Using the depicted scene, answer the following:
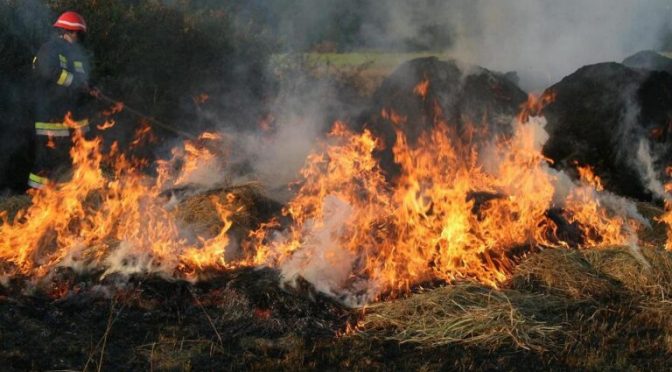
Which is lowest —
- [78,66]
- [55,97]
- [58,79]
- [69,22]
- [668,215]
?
[668,215]

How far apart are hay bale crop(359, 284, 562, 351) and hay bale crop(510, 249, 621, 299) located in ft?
1.04

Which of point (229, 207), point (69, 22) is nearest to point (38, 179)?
point (69, 22)

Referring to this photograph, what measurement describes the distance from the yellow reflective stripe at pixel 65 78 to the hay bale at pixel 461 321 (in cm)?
414

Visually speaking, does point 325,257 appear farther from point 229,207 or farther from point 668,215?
point 668,215

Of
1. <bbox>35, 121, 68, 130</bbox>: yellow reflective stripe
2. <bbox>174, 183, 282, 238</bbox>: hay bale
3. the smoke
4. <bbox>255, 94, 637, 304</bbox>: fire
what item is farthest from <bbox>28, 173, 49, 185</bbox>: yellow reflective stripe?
the smoke

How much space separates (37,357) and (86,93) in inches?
167

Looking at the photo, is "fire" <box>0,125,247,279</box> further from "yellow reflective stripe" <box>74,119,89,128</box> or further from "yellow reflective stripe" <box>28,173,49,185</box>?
"yellow reflective stripe" <box>74,119,89,128</box>

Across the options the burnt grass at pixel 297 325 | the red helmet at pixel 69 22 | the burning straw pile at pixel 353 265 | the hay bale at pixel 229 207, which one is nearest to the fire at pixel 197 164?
the burning straw pile at pixel 353 265

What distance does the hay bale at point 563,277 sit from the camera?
5.12m

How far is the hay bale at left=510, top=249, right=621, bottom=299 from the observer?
5121mm

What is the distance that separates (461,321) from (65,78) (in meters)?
4.80

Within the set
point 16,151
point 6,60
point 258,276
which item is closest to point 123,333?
point 258,276

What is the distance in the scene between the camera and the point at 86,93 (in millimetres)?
7414

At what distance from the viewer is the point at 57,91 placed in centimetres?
694
